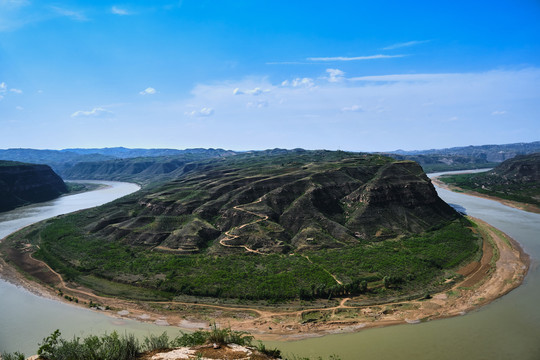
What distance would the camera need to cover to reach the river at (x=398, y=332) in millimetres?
35156

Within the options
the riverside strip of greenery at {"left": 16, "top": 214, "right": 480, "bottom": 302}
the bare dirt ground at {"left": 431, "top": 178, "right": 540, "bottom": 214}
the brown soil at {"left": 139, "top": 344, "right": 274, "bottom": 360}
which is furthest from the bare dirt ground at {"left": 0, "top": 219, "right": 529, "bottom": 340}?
the bare dirt ground at {"left": 431, "top": 178, "right": 540, "bottom": 214}

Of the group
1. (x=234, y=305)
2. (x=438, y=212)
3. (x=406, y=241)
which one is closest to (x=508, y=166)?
(x=438, y=212)

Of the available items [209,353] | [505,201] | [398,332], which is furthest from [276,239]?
[505,201]

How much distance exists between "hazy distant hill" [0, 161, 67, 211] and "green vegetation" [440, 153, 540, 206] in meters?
227

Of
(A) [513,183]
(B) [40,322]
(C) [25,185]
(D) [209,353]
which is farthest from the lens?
(C) [25,185]

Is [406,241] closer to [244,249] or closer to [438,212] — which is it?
[438,212]

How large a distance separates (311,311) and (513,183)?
16576 cm

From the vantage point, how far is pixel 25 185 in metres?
157

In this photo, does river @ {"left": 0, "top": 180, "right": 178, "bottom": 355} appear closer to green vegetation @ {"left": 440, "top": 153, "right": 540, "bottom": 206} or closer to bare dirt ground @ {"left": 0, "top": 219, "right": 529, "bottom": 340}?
bare dirt ground @ {"left": 0, "top": 219, "right": 529, "bottom": 340}

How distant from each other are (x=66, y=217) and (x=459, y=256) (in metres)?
120

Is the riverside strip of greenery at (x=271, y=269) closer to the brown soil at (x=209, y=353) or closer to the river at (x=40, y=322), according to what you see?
the river at (x=40, y=322)

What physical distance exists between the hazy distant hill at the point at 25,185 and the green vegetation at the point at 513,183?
8918 inches

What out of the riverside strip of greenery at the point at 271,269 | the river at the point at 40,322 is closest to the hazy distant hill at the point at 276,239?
the riverside strip of greenery at the point at 271,269

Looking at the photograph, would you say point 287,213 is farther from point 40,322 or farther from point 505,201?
point 505,201
